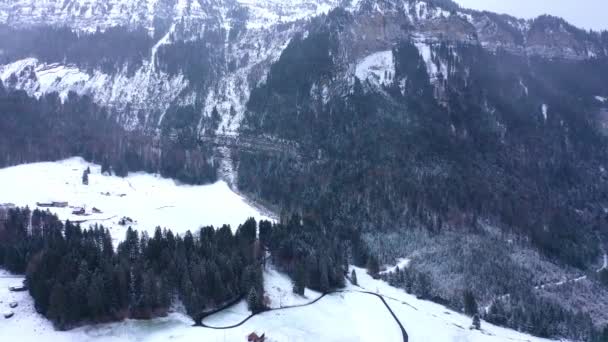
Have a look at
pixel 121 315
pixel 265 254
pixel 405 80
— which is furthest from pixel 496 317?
pixel 405 80

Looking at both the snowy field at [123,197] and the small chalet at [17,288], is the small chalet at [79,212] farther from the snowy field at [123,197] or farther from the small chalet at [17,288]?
the small chalet at [17,288]

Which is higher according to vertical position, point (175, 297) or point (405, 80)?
point (405, 80)

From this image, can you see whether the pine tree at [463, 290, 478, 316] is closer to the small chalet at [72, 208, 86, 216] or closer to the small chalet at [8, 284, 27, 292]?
the small chalet at [8, 284, 27, 292]

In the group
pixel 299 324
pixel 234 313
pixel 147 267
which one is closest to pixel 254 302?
pixel 234 313

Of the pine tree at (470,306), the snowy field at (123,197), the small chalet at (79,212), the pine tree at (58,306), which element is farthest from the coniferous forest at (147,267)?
the pine tree at (470,306)

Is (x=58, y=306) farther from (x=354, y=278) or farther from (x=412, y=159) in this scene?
(x=412, y=159)

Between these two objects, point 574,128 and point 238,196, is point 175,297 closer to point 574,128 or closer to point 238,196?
point 238,196
